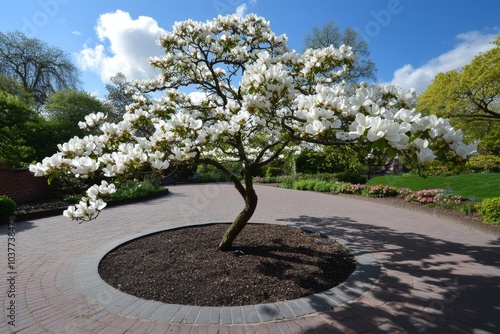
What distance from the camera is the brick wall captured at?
402 inches

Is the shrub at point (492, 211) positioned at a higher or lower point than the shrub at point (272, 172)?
lower

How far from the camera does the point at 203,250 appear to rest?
480cm

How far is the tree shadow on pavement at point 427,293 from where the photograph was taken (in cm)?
279

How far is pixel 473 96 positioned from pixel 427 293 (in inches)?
693

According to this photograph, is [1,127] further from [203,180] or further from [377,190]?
[377,190]

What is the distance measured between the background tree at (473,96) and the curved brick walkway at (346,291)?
12.3 metres

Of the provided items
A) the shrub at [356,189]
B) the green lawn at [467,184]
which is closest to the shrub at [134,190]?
the shrub at [356,189]

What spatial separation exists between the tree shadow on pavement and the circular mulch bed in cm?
56

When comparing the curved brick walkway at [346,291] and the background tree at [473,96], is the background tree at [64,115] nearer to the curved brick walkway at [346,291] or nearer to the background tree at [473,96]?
the curved brick walkway at [346,291]

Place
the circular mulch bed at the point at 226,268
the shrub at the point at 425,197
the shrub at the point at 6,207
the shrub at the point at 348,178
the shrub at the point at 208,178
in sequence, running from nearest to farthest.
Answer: the circular mulch bed at the point at 226,268 < the shrub at the point at 6,207 < the shrub at the point at 425,197 < the shrub at the point at 348,178 < the shrub at the point at 208,178

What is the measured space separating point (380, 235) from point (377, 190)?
6.71 meters

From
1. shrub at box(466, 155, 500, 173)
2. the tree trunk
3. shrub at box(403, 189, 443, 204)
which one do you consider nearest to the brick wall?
the tree trunk

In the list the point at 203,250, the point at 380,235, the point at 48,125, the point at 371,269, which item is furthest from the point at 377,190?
the point at 48,125

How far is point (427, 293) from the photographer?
136 inches
